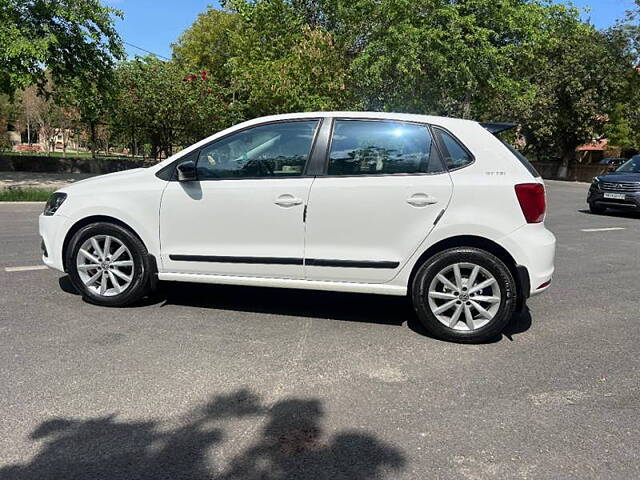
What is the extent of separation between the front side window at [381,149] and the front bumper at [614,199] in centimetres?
1097

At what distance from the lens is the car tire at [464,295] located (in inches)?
Result: 165

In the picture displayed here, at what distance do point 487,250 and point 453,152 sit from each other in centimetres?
83

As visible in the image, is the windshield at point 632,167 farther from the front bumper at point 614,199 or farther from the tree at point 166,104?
the tree at point 166,104

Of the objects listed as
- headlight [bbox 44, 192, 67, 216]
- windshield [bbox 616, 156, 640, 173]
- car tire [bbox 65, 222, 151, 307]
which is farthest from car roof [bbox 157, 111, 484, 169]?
windshield [bbox 616, 156, 640, 173]

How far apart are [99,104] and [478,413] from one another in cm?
2182

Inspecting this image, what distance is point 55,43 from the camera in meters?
16.1

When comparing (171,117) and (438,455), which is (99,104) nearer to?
(171,117)

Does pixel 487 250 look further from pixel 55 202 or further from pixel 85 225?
pixel 55 202

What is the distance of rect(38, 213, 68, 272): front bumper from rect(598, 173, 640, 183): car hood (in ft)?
43.2

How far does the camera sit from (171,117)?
80.7ft

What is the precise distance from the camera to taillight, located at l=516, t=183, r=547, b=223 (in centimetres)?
420

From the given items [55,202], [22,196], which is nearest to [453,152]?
[55,202]

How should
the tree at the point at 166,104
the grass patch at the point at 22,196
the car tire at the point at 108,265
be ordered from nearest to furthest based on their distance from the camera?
the car tire at the point at 108,265 < the grass patch at the point at 22,196 < the tree at the point at 166,104

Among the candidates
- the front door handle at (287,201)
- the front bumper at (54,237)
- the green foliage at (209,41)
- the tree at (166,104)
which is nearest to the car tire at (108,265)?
the front bumper at (54,237)
